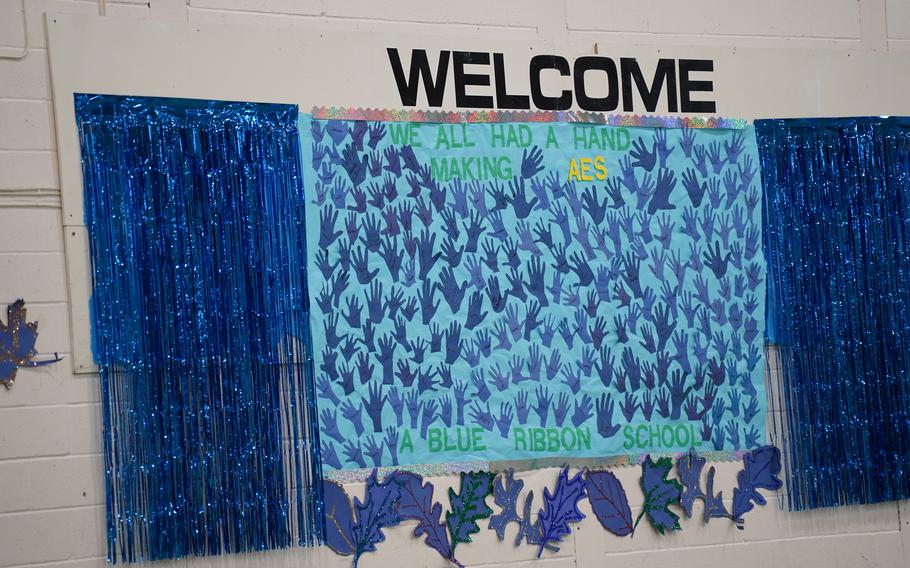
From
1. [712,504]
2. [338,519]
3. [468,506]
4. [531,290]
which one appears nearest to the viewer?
[338,519]

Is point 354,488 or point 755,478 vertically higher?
point 354,488

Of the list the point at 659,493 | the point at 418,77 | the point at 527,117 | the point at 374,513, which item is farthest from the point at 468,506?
the point at 418,77

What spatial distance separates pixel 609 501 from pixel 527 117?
1.27m

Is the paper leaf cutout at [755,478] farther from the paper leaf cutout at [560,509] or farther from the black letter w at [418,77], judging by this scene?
the black letter w at [418,77]

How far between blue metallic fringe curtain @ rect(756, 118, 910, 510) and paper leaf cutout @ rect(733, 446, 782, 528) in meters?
0.06

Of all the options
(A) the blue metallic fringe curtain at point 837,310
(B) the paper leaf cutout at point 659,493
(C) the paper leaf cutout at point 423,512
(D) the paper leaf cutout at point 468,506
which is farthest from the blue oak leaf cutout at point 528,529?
(A) the blue metallic fringe curtain at point 837,310

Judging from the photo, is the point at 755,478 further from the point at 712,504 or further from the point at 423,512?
the point at 423,512

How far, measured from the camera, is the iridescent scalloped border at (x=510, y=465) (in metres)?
3.11

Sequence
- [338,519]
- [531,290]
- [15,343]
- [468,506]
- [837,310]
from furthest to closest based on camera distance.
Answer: [837,310]
[531,290]
[468,506]
[338,519]
[15,343]

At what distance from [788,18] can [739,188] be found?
667mm

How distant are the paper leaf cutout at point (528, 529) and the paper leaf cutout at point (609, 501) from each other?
0.20 metres

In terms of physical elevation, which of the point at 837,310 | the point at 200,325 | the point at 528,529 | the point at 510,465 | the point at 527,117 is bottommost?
the point at 528,529

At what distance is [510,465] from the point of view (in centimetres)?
324

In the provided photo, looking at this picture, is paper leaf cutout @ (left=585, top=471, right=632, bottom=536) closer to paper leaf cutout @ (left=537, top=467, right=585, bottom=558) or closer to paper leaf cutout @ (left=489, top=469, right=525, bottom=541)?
paper leaf cutout @ (left=537, top=467, right=585, bottom=558)
